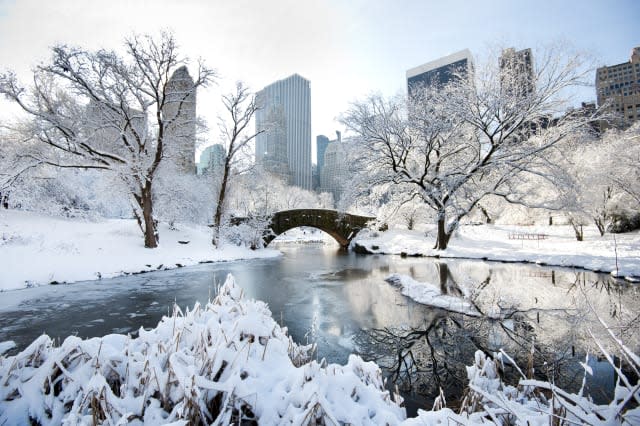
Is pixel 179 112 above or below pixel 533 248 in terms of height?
above

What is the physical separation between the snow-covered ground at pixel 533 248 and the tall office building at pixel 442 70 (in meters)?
10.6

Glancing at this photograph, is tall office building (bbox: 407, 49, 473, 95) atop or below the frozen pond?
atop

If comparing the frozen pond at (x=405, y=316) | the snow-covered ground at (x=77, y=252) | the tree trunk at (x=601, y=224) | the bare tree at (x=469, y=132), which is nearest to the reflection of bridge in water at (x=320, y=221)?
the snow-covered ground at (x=77, y=252)

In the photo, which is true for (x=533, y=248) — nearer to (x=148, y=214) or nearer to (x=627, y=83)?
(x=627, y=83)

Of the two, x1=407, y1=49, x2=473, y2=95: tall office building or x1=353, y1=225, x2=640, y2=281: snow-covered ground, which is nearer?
x1=353, y1=225, x2=640, y2=281: snow-covered ground

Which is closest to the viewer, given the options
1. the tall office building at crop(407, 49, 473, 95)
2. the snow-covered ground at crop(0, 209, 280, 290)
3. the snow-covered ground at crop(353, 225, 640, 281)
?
the snow-covered ground at crop(0, 209, 280, 290)

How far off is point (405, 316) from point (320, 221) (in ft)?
79.4

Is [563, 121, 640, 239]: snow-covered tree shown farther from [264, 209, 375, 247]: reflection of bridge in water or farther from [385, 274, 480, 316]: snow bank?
[264, 209, 375, 247]: reflection of bridge in water

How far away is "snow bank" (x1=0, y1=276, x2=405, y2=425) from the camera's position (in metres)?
1.91

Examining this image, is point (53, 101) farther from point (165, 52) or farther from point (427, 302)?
point (427, 302)

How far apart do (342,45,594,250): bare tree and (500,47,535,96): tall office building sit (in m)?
0.09

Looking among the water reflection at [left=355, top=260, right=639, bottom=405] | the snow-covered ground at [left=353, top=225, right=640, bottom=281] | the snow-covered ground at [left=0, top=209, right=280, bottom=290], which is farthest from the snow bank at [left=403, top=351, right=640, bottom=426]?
Answer: the snow-covered ground at [left=0, top=209, right=280, bottom=290]

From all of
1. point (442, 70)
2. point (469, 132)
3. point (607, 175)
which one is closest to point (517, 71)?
point (469, 132)

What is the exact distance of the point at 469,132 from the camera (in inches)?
753
